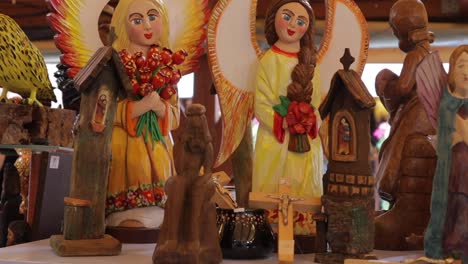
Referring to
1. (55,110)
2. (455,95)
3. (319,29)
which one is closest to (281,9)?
(455,95)

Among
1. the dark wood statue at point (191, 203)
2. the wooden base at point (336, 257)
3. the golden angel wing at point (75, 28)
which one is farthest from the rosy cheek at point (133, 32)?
the wooden base at point (336, 257)

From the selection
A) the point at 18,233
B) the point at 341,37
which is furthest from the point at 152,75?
the point at 18,233

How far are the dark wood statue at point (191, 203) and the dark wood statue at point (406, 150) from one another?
406 mm

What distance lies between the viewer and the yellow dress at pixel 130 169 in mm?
1411

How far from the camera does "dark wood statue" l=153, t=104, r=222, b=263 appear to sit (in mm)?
1120

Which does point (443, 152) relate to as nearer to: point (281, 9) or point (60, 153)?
point (281, 9)

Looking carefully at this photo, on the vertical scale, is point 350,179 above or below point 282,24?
below

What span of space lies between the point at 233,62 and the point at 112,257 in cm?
47

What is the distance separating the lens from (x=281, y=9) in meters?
1.35

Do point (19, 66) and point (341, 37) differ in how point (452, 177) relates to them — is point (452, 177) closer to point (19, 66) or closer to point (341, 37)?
point (341, 37)

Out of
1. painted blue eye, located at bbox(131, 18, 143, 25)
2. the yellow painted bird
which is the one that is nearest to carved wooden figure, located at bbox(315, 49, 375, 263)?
→ painted blue eye, located at bbox(131, 18, 143, 25)

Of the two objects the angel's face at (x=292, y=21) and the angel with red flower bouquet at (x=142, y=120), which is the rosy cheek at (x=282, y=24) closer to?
the angel's face at (x=292, y=21)

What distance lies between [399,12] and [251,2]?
32 centimetres

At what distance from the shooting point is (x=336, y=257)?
116 cm
